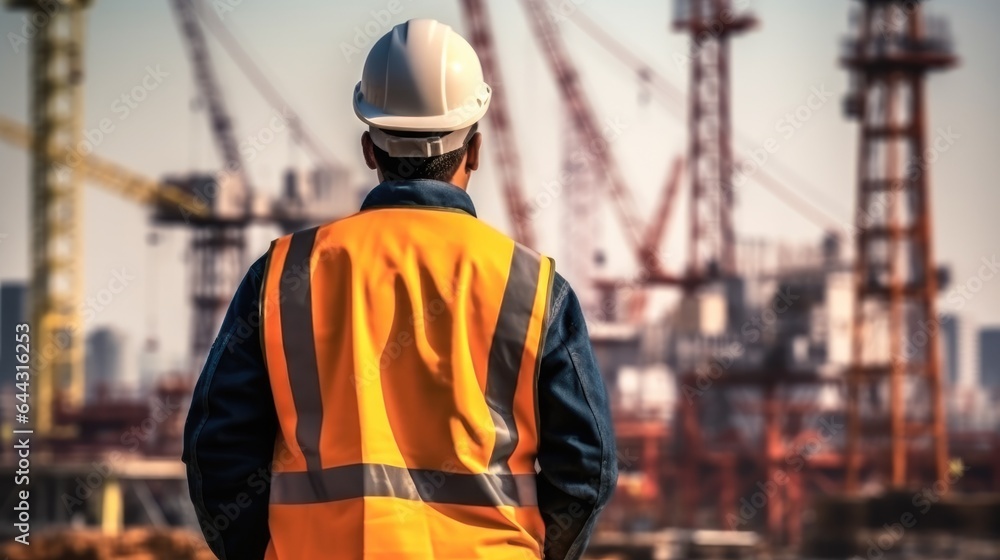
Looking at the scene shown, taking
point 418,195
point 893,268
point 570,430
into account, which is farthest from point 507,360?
point 893,268

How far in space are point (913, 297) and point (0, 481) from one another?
2878 cm

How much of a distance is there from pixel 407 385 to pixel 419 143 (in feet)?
1.18

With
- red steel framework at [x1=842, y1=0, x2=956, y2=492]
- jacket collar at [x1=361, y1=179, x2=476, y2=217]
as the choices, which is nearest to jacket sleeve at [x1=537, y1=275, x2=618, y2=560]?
jacket collar at [x1=361, y1=179, x2=476, y2=217]

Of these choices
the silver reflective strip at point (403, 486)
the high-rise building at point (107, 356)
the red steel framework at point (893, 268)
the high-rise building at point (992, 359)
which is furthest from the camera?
the high-rise building at point (992, 359)

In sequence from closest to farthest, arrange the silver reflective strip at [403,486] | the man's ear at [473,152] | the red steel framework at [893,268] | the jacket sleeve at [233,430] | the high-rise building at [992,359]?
the silver reflective strip at [403,486] → the jacket sleeve at [233,430] → the man's ear at [473,152] → the red steel framework at [893,268] → the high-rise building at [992,359]

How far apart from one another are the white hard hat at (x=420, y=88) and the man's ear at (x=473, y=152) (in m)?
0.05

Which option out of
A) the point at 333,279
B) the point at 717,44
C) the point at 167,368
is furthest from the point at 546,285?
the point at 167,368

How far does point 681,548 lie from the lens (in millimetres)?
53406

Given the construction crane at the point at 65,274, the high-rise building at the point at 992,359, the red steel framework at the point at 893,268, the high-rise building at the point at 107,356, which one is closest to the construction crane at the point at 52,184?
the construction crane at the point at 65,274

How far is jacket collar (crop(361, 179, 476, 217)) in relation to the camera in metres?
2.31

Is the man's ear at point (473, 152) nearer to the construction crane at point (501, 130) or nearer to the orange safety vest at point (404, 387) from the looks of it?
the orange safety vest at point (404, 387)

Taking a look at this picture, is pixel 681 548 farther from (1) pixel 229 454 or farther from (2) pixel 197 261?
(1) pixel 229 454

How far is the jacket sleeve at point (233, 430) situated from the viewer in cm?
228

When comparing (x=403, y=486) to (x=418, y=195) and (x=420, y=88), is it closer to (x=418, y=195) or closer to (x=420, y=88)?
(x=418, y=195)
